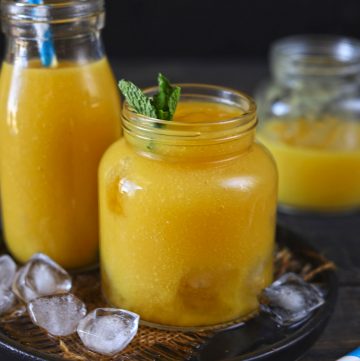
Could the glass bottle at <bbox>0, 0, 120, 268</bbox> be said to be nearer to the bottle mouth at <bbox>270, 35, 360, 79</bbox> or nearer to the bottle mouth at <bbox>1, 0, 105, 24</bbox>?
the bottle mouth at <bbox>1, 0, 105, 24</bbox>

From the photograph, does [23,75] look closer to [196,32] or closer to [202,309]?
[202,309]

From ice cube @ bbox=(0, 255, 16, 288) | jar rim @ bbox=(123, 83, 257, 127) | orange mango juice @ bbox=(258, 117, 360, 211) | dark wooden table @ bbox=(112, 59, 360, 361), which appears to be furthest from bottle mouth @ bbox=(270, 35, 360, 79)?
ice cube @ bbox=(0, 255, 16, 288)

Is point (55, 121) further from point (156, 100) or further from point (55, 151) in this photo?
point (156, 100)

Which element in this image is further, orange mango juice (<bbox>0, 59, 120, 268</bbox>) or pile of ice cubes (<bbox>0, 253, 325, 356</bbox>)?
orange mango juice (<bbox>0, 59, 120, 268</bbox>)

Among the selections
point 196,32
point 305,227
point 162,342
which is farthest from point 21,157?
point 196,32

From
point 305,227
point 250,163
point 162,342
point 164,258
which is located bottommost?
point 305,227

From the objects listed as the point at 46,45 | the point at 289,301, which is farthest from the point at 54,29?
the point at 289,301
